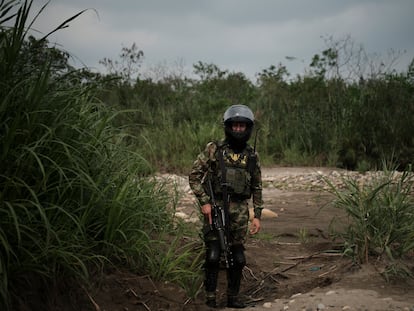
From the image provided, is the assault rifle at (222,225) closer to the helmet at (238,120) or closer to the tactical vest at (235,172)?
the tactical vest at (235,172)

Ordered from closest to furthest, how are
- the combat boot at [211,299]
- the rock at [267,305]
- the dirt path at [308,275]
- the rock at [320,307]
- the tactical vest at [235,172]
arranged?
the rock at [320,307] → the dirt path at [308,275] → the rock at [267,305] → the combat boot at [211,299] → the tactical vest at [235,172]

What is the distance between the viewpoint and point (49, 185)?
338 cm

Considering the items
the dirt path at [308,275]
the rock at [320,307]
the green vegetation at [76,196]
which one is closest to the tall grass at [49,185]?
the green vegetation at [76,196]

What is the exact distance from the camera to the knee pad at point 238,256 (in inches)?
171

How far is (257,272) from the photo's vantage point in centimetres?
492

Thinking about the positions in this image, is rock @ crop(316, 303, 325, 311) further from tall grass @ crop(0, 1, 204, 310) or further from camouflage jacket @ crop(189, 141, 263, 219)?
tall grass @ crop(0, 1, 204, 310)

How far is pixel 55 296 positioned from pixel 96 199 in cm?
64

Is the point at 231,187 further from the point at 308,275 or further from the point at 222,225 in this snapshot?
the point at 308,275

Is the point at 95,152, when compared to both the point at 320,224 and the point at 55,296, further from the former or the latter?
the point at 320,224

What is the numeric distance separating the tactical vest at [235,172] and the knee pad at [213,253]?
0.39m

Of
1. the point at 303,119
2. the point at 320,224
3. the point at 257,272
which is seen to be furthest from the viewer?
the point at 303,119

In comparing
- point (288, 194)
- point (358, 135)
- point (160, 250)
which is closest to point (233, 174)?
point (160, 250)

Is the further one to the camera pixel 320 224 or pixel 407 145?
pixel 407 145

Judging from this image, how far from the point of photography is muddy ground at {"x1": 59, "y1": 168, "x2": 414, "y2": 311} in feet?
12.5
